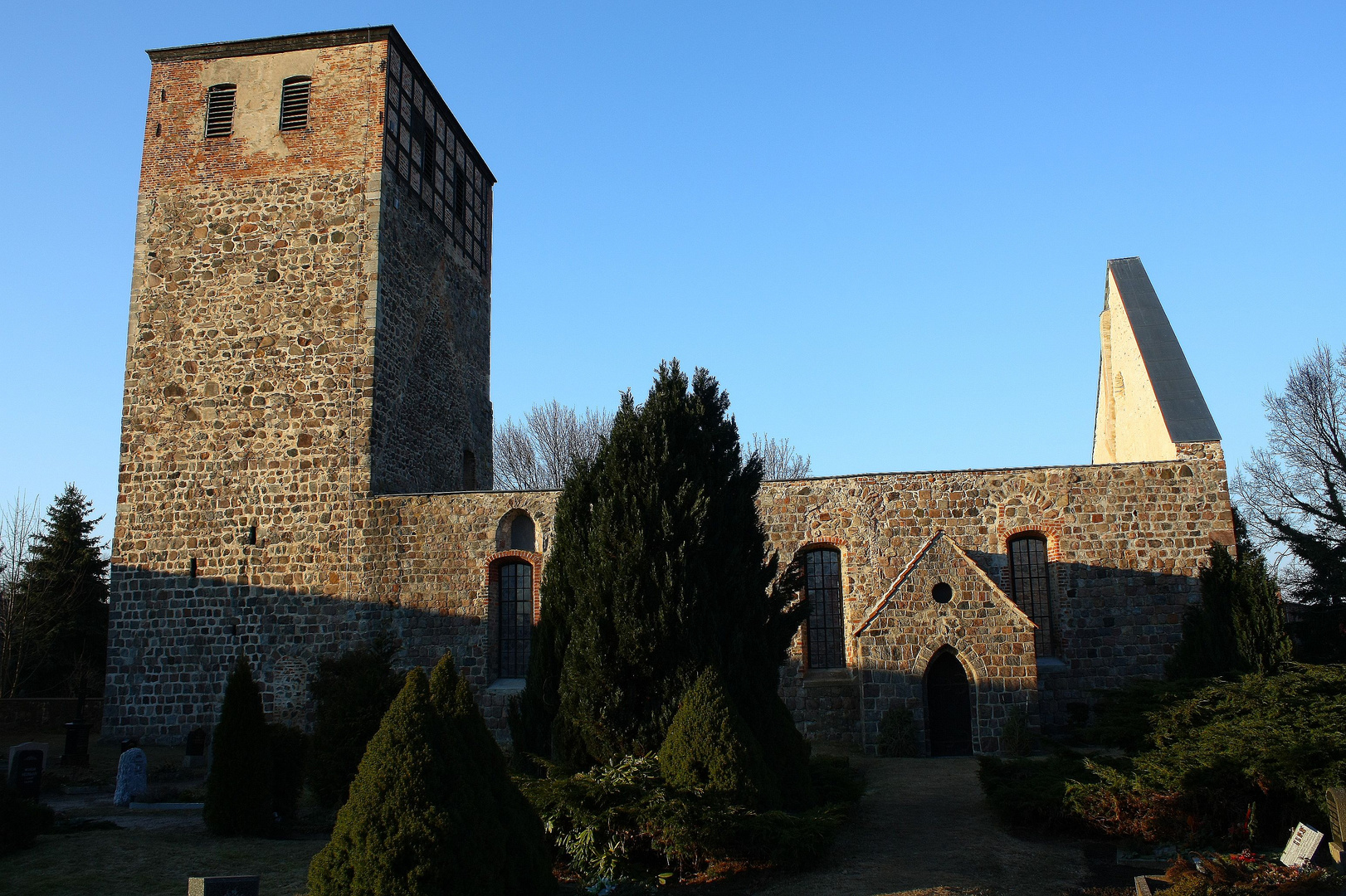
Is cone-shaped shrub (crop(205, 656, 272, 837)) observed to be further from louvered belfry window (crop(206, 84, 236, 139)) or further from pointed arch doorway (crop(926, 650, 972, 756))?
louvered belfry window (crop(206, 84, 236, 139))

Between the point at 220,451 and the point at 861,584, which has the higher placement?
the point at 220,451

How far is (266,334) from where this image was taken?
1902 cm

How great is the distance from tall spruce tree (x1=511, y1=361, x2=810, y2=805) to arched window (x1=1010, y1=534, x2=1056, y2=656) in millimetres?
6515

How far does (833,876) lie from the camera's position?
8.80 m

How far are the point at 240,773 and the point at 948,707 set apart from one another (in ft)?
31.8

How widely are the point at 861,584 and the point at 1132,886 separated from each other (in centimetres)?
837

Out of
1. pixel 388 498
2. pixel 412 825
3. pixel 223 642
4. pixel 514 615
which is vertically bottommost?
pixel 412 825

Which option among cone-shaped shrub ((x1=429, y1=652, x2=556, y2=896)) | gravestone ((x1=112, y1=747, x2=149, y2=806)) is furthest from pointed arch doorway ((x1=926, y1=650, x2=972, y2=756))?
gravestone ((x1=112, y1=747, x2=149, y2=806))

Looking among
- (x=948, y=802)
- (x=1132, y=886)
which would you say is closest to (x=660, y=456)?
(x=948, y=802)

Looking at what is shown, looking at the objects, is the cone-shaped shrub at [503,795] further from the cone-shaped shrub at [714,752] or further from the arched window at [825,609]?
the arched window at [825,609]

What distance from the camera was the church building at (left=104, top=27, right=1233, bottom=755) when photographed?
15.9m

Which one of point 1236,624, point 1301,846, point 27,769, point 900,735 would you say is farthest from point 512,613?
point 1301,846

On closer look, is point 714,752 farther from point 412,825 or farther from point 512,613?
point 512,613

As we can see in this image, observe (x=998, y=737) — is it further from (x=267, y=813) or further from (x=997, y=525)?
(x=267, y=813)
